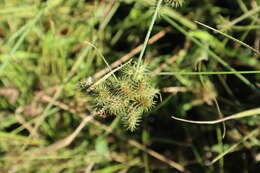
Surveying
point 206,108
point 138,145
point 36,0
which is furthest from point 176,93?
point 36,0

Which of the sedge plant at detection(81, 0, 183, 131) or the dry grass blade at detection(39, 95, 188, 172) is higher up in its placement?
the sedge plant at detection(81, 0, 183, 131)

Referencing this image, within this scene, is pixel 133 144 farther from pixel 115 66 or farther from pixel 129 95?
pixel 129 95

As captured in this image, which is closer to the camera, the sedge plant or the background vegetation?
the sedge plant

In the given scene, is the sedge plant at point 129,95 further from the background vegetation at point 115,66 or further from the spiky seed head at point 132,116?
the background vegetation at point 115,66

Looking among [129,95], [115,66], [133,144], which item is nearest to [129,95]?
[129,95]

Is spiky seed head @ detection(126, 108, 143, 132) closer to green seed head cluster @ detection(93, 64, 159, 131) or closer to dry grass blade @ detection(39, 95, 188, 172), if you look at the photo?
green seed head cluster @ detection(93, 64, 159, 131)

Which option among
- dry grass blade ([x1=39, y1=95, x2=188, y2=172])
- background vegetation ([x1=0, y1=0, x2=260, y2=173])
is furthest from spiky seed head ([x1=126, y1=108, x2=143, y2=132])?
dry grass blade ([x1=39, y1=95, x2=188, y2=172])
